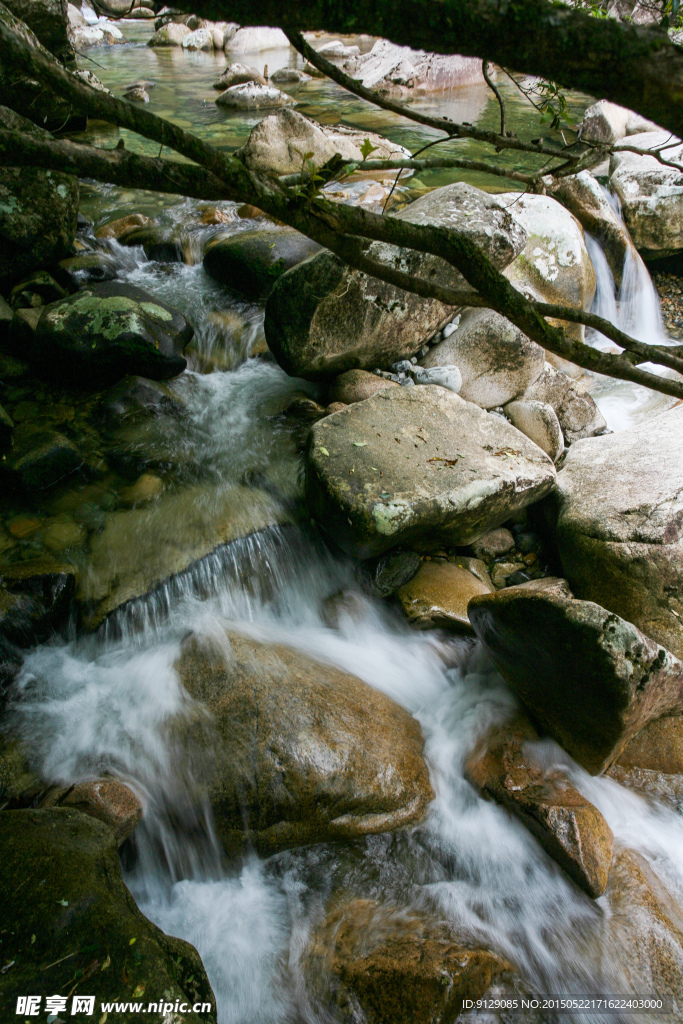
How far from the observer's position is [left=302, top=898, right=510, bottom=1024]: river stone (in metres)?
2.21

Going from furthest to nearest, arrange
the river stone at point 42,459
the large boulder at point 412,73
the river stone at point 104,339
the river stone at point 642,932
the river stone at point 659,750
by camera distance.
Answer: the large boulder at point 412,73, the river stone at point 104,339, the river stone at point 42,459, the river stone at point 659,750, the river stone at point 642,932

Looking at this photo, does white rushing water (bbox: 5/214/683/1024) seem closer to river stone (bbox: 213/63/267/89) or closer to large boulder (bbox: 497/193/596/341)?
large boulder (bbox: 497/193/596/341)

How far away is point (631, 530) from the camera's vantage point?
3811 mm

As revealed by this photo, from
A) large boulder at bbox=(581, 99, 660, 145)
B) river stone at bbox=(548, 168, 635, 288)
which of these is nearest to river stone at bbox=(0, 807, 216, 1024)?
river stone at bbox=(548, 168, 635, 288)

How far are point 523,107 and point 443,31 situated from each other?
17.4 meters

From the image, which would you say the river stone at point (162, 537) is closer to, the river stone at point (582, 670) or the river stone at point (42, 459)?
the river stone at point (42, 459)

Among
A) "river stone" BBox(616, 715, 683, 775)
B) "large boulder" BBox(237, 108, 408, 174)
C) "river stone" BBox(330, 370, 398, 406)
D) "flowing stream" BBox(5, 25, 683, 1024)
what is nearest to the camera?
"flowing stream" BBox(5, 25, 683, 1024)

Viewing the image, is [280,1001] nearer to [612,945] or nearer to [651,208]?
[612,945]

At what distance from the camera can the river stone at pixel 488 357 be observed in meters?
5.38

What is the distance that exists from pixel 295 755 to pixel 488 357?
4.06 m

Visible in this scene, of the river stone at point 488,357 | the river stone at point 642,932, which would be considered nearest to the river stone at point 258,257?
the river stone at point 488,357

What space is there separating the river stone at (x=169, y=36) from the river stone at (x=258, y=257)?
22703 mm

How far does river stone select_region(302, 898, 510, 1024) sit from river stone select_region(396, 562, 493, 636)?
1.73 metres

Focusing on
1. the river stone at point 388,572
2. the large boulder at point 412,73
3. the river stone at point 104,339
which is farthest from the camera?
the large boulder at point 412,73
